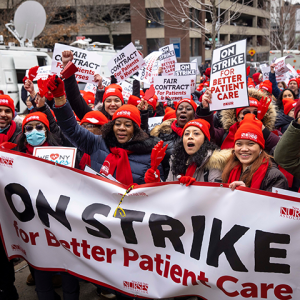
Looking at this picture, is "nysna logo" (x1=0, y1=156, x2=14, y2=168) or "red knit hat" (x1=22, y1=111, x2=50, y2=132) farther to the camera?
"red knit hat" (x1=22, y1=111, x2=50, y2=132)

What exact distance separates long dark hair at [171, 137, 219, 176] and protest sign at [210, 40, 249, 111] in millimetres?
828

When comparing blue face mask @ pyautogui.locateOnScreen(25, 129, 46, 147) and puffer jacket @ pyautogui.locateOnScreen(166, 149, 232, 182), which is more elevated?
blue face mask @ pyautogui.locateOnScreen(25, 129, 46, 147)

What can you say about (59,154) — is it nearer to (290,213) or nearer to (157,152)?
(157,152)

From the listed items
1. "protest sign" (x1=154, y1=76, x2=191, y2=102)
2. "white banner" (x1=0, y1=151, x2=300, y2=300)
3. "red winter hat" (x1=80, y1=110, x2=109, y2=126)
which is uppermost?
"protest sign" (x1=154, y1=76, x2=191, y2=102)

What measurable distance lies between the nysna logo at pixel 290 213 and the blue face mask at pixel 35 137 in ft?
7.74

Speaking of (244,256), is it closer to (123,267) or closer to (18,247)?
(123,267)

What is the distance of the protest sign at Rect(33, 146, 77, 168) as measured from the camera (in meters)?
3.07

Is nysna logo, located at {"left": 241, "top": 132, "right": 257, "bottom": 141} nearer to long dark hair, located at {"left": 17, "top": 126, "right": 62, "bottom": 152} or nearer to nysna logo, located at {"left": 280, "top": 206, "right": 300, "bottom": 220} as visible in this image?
nysna logo, located at {"left": 280, "top": 206, "right": 300, "bottom": 220}

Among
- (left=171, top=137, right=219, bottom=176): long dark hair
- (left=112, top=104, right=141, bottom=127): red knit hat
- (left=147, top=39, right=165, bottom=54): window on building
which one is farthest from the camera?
(left=147, top=39, right=165, bottom=54): window on building

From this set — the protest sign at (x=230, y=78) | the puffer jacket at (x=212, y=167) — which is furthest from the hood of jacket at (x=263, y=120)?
the puffer jacket at (x=212, y=167)

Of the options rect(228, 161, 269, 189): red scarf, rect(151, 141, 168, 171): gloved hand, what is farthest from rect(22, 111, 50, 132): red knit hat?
rect(228, 161, 269, 189): red scarf

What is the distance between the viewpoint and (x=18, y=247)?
2.98 meters

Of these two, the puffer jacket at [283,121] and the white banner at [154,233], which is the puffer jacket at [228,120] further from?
the white banner at [154,233]

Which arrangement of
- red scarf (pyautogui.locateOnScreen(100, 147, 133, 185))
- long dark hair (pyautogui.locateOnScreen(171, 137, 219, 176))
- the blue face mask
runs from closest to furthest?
long dark hair (pyautogui.locateOnScreen(171, 137, 219, 176)) → red scarf (pyautogui.locateOnScreen(100, 147, 133, 185)) → the blue face mask
